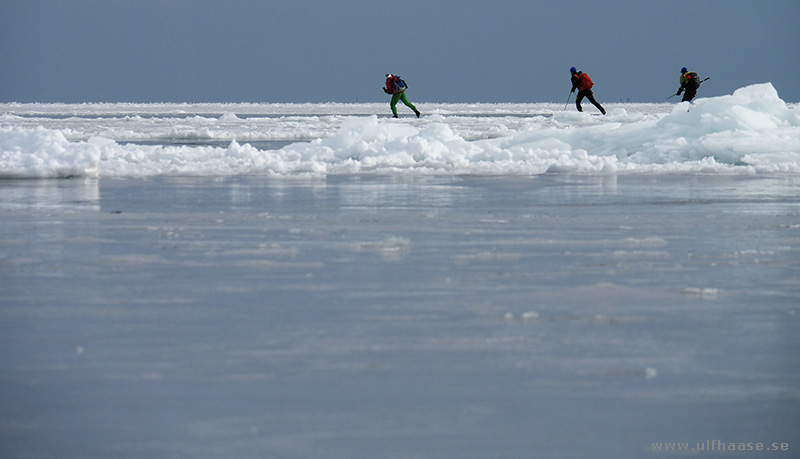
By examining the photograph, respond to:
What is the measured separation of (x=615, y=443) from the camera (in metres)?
3.35

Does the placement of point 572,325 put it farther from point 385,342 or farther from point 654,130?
point 654,130

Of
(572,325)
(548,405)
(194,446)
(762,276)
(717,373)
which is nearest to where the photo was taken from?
(194,446)

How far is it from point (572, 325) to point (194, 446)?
7.02ft

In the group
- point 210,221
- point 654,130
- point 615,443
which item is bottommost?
point 615,443

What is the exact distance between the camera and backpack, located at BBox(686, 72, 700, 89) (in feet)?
82.4

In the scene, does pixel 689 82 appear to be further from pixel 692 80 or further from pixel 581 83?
pixel 581 83

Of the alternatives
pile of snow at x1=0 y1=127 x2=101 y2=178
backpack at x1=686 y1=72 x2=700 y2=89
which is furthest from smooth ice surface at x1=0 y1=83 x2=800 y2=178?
backpack at x1=686 y1=72 x2=700 y2=89

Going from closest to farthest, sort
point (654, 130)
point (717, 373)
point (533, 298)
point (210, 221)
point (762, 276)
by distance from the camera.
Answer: point (717, 373)
point (533, 298)
point (762, 276)
point (210, 221)
point (654, 130)

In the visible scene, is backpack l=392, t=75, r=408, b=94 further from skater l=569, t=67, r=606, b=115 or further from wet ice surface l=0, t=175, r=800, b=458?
wet ice surface l=0, t=175, r=800, b=458

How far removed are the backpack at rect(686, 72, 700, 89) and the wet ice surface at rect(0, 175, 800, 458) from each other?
1672 centimetres

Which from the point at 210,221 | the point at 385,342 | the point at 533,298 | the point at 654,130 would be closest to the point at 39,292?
the point at 385,342

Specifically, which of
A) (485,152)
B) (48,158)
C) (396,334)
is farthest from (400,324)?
(485,152)

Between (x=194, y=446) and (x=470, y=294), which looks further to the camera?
(x=470, y=294)

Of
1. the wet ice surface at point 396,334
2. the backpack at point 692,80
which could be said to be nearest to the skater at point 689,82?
the backpack at point 692,80
